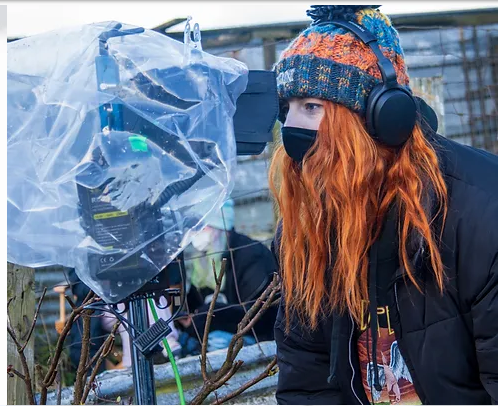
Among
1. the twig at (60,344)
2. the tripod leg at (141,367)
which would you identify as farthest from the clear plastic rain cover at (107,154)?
the twig at (60,344)

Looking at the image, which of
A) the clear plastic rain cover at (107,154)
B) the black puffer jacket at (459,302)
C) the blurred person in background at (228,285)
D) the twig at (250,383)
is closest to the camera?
the black puffer jacket at (459,302)

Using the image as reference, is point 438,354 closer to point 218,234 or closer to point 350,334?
point 350,334

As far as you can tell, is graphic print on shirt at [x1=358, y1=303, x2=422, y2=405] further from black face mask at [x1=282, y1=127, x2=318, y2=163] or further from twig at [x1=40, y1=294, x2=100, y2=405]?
twig at [x1=40, y1=294, x2=100, y2=405]

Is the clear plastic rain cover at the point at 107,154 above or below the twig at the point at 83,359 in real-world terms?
above

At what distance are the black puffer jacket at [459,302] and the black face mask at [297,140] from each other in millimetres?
298

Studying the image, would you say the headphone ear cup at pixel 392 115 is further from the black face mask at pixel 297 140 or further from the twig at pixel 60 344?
the twig at pixel 60 344

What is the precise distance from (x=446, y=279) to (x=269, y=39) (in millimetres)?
3347

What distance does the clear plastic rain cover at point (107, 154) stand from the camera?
5.70 ft

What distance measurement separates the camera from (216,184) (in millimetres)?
1843

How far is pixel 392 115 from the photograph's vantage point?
1.62 m

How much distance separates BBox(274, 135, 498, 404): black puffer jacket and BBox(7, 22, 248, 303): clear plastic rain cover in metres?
0.54

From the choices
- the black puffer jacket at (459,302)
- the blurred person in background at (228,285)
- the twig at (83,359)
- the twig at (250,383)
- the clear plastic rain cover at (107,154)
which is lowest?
the blurred person in background at (228,285)

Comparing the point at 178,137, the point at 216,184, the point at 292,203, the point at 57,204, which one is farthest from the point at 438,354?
the point at 57,204

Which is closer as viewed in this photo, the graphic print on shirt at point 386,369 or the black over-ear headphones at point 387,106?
the black over-ear headphones at point 387,106
